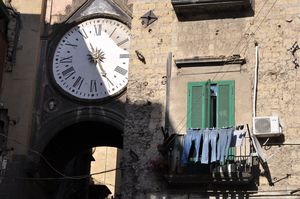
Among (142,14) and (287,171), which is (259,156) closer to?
(287,171)

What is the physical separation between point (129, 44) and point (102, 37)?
2.76ft

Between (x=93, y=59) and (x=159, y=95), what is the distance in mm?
2698

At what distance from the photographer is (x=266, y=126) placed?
12.8 meters

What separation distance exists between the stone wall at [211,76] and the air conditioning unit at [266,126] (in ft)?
0.89

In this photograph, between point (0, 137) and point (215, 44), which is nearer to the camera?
point (215, 44)

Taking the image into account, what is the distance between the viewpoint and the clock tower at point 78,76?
15.7 meters

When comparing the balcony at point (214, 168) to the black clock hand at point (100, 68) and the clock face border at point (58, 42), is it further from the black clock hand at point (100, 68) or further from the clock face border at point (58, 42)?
the black clock hand at point (100, 68)

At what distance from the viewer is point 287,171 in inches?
498

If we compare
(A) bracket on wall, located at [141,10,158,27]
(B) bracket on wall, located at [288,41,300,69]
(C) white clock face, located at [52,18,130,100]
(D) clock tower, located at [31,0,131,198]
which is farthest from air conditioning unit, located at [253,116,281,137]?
(C) white clock face, located at [52,18,130,100]

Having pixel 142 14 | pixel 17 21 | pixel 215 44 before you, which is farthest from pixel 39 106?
pixel 215 44

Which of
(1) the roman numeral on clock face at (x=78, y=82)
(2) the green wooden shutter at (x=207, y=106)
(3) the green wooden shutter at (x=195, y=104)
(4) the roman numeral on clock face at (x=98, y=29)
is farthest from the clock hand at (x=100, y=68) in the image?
(2) the green wooden shutter at (x=207, y=106)

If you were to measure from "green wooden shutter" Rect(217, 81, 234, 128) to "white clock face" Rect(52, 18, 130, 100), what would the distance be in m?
2.97

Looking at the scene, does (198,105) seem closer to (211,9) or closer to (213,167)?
(213,167)

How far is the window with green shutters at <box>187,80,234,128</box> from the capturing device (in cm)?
1335
